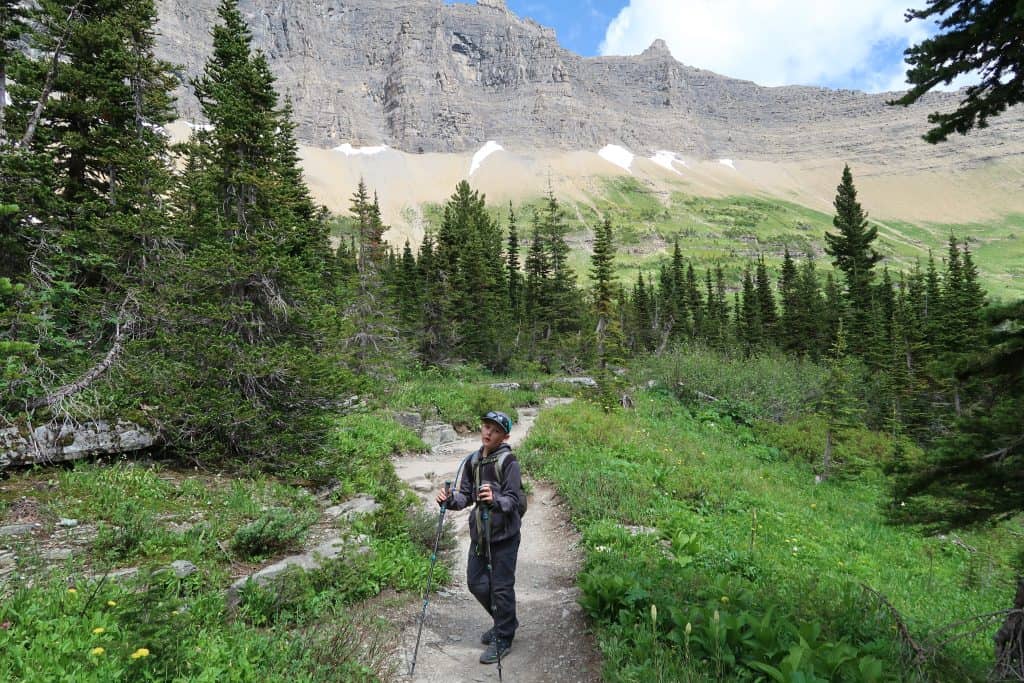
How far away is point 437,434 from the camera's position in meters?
19.0

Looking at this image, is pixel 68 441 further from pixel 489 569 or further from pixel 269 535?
pixel 489 569

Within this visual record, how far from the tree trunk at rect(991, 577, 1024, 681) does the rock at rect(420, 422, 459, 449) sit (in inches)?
Answer: 613

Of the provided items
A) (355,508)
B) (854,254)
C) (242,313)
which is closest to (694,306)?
(854,254)

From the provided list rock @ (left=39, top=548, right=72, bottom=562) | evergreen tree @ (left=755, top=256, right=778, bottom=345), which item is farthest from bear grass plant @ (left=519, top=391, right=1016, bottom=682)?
evergreen tree @ (left=755, top=256, right=778, bottom=345)

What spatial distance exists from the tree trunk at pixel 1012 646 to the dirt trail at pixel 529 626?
11.1 feet

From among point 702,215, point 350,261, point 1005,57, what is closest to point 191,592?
point 1005,57

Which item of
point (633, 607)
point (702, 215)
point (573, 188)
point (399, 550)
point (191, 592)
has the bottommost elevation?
point (399, 550)

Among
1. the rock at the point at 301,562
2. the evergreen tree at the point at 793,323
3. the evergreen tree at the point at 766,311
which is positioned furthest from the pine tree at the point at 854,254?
the rock at the point at 301,562

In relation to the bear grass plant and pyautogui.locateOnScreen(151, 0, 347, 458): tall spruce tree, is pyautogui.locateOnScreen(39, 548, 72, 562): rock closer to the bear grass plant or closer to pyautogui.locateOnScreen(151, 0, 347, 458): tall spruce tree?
pyautogui.locateOnScreen(151, 0, 347, 458): tall spruce tree

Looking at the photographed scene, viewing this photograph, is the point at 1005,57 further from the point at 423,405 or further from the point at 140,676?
the point at 423,405

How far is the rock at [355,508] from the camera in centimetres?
818

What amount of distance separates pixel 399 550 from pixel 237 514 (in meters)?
2.49

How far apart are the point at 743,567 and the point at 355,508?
6310 millimetres

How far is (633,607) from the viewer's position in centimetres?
529
